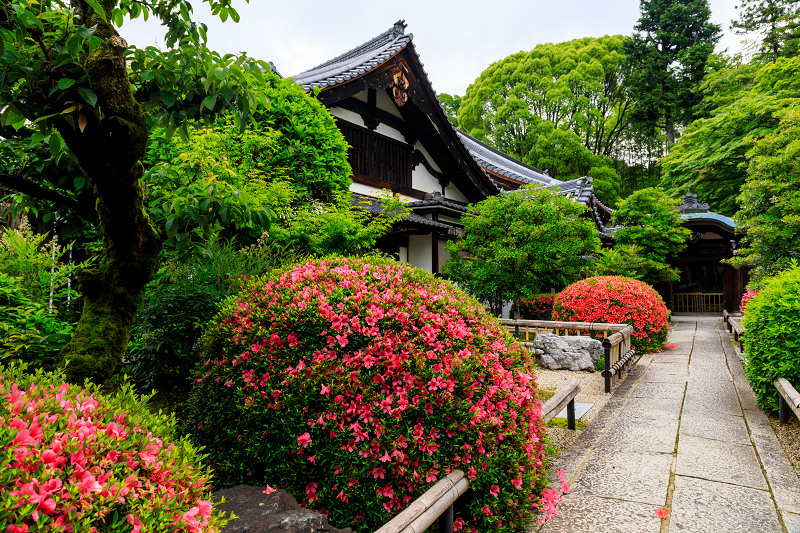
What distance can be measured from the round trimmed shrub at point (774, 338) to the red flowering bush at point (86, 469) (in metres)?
5.87

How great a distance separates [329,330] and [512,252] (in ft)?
25.5

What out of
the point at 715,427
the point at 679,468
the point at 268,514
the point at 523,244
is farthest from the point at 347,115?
the point at 268,514

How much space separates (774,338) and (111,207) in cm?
657

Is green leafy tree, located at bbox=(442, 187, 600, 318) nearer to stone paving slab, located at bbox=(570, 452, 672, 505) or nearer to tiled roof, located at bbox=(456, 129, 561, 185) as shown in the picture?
stone paving slab, located at bbox=(570, 452, 672, 505)

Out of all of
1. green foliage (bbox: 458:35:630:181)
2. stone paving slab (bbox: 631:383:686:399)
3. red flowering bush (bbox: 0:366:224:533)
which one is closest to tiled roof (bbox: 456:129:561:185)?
green foliage (bbox: 458:35:630:181)

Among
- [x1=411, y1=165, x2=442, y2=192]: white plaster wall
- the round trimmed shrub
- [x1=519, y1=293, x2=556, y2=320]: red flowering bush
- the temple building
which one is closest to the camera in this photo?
the round trimmed shrub

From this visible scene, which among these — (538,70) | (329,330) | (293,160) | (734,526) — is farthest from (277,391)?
(538,70)

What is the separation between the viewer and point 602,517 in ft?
9.98

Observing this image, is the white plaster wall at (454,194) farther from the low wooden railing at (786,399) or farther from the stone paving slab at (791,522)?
the stone paving slab at (791,522)

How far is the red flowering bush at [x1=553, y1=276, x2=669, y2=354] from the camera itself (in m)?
9.16

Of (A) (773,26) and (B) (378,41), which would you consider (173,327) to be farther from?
(A) (773,26)

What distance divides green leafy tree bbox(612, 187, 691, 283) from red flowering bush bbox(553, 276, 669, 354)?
24.7 feet

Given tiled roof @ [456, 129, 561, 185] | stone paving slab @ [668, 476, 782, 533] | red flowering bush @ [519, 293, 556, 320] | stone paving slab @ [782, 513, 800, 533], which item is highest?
tiled roof @ [456, 129, 561, 185]

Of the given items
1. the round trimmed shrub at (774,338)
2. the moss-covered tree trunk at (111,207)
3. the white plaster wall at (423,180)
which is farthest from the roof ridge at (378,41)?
the moss-covered tree trunk at (111,207)
